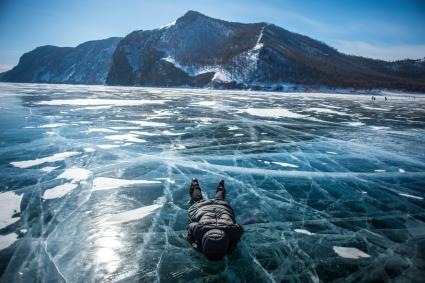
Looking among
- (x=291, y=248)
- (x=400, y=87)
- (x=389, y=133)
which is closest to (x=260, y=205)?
(x=291, y=248)

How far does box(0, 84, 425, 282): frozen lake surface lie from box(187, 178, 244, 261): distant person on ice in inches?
5.5

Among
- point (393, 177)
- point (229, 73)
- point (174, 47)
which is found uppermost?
point (174, 47)

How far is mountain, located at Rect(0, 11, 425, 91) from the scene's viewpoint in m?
75.1

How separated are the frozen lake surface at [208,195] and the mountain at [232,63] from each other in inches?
2302

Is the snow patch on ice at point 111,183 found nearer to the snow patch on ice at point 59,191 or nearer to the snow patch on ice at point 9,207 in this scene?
the snow patch on ice at point 59,191

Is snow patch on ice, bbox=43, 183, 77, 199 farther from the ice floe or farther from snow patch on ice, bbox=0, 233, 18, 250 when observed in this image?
the ice floe

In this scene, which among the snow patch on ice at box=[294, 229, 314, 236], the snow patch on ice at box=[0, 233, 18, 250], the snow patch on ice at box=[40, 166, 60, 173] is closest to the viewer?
the snow patch on ice at box=[0, 233, 18, 250]

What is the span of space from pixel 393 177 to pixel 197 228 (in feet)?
17.8

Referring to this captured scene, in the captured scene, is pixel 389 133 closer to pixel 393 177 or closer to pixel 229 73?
pixel 393 177

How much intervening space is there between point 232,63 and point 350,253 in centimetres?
8200

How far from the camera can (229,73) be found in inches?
3061

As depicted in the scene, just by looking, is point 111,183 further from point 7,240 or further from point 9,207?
point 7,240

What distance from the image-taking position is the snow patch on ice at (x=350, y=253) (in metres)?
3.73

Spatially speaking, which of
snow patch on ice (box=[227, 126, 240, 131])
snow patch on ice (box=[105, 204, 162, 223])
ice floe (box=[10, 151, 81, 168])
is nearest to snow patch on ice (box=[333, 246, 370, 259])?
snow patch on ice (box=[105, 204, 162, 223])
